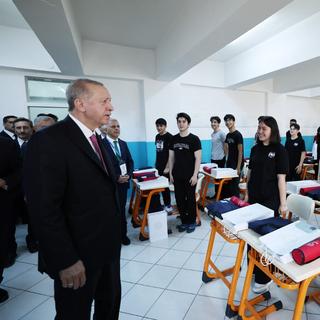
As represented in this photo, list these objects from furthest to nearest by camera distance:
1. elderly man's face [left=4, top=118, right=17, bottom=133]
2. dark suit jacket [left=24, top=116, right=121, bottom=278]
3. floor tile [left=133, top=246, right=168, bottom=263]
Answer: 1. elderly man's face [left=4, top=118, right=17, bottom=133]
2. floor tile [left=133, top=246, right=168, bottom=263]
3. dark suit jacket [left=24, top=116, right=121, bottom=278]

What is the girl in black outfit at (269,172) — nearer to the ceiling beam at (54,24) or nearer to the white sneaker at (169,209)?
the white sneaker at (169,209)

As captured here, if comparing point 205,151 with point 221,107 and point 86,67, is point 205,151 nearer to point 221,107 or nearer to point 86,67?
point 221,107

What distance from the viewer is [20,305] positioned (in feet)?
5.84

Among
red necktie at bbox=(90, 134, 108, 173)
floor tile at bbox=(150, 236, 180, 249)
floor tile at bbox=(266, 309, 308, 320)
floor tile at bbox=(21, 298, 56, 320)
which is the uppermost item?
red necktie at bbox=(90, 134, 108, 173)

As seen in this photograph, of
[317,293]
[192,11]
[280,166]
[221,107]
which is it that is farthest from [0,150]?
[221,107]

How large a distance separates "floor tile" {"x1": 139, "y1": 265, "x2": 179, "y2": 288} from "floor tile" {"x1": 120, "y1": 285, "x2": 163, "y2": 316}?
2.6 inches

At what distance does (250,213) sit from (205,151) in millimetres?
4109

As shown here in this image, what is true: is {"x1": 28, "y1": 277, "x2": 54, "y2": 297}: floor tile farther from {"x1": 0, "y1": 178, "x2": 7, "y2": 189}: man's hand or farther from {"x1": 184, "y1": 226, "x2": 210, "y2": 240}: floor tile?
{"x1": 184, "y1": 226, "x2": 210, "y2": 240}: floor tile

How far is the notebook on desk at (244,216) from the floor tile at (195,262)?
0.97 metres

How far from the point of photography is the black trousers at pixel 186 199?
2.89 m

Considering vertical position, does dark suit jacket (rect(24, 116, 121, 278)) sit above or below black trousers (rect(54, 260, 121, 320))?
above

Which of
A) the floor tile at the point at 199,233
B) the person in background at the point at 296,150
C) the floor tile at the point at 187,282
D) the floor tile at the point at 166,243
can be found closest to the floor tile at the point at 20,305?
the floor tile at the point at 187,282

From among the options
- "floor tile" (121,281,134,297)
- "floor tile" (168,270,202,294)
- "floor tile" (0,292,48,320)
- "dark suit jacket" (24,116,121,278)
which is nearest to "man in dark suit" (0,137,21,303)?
"floor tile" (0,292,48,320)

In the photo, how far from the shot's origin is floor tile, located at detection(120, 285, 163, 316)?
66.3 inches
